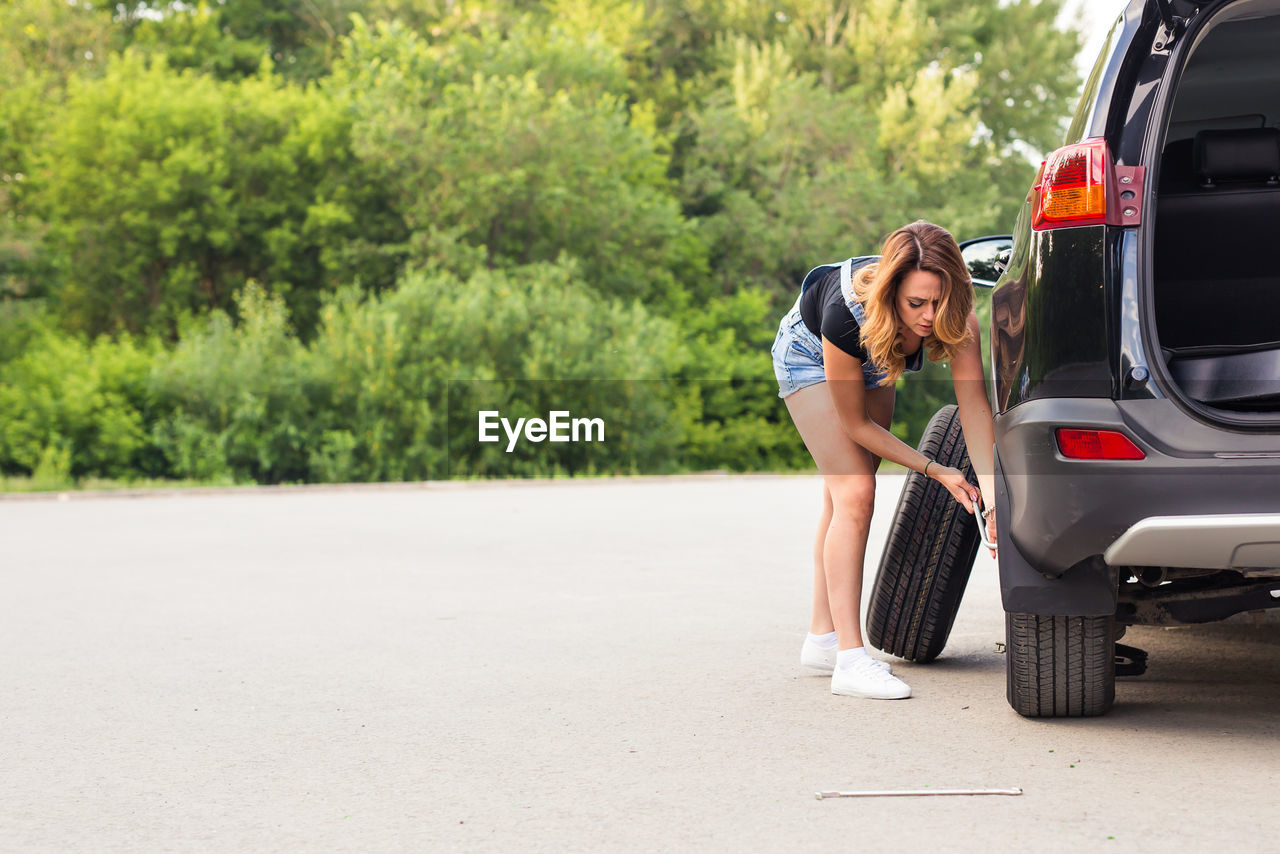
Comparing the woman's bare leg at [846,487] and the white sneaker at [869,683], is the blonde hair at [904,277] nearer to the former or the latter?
the woman's bare leg at [846,487]

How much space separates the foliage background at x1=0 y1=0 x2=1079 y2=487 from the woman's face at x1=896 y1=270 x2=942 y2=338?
21626 mm

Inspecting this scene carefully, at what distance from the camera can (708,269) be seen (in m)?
40.7

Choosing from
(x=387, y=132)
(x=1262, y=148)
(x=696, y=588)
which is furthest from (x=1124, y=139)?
(x=387, y=132)

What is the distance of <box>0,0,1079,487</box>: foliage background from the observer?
26516 millimetres

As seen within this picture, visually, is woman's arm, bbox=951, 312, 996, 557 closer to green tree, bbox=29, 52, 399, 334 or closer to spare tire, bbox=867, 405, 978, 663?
spare tire, bbox=867, 405, 978, 663

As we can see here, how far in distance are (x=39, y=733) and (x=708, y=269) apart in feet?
120

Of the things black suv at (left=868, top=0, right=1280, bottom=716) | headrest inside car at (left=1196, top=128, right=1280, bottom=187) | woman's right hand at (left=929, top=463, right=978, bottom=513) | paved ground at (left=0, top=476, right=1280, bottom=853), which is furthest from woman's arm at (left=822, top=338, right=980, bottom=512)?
headrest inside car at (left=1196, top=128, right=1280, bottom=187)

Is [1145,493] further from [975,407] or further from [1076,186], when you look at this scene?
[975,407]

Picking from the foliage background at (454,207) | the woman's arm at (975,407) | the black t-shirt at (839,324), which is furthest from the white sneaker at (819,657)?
the foliage background at (454,207)

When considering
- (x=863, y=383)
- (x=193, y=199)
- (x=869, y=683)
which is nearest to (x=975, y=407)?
(x=863, y=383)

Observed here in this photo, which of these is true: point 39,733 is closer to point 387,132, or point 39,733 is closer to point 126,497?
point 126,497

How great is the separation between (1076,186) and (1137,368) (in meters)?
0.53

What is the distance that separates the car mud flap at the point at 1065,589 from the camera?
13.4 feet

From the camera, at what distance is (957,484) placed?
189 inches
